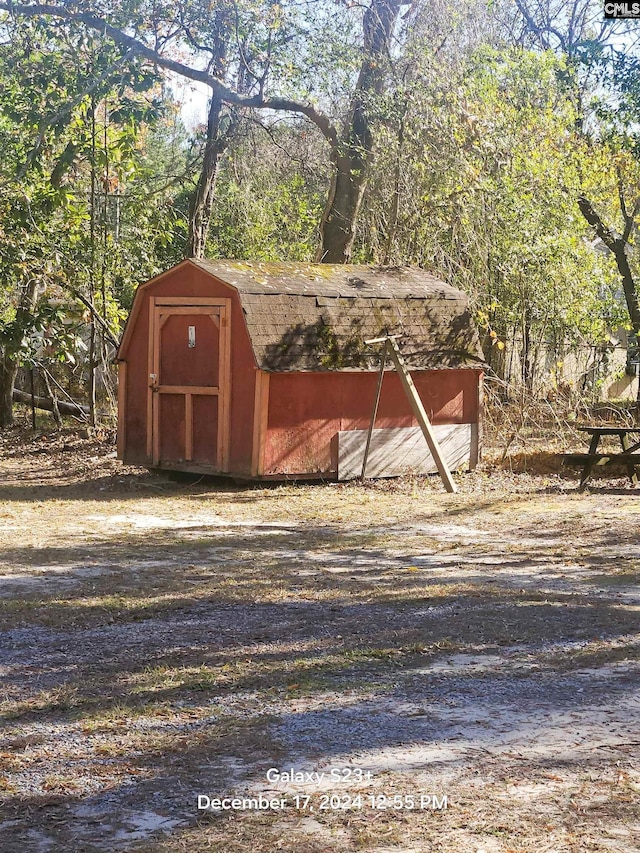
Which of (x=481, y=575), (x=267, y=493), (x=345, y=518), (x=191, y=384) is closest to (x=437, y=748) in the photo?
(x=481, y=575)

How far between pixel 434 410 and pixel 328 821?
12.3 metres

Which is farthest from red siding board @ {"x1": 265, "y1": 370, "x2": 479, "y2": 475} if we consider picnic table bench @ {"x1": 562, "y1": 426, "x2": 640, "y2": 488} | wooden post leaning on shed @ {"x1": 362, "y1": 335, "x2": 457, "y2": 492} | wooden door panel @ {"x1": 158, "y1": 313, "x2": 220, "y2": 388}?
picnic table bench @ {"x1": 562, "y1": 426, "x2": 640, "y2": 488}

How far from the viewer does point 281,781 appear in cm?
426

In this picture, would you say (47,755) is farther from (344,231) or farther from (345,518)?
(344,231)

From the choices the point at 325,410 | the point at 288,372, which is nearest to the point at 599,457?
the point at 325,410

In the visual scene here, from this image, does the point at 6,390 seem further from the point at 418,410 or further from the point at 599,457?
the point at 599,457

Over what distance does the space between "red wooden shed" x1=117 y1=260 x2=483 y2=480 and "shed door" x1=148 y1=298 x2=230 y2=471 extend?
0.02 metres

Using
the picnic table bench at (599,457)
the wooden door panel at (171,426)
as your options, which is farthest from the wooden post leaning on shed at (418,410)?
the wooden door panel at (171,426)

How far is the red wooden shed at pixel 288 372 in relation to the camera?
568 inches

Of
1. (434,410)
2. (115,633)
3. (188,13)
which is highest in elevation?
(188,13)

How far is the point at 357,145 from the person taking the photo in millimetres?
19078

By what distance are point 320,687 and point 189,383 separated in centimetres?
1003

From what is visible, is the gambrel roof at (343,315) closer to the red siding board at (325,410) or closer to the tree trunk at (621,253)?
the red siding board at (325,410)

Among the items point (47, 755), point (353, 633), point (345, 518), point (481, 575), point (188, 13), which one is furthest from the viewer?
point (188, 13)
